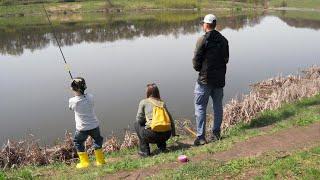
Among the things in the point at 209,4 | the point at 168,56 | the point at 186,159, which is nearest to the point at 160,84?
the point at 168,56

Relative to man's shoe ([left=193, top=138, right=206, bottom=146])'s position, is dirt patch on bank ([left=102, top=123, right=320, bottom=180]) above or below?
above

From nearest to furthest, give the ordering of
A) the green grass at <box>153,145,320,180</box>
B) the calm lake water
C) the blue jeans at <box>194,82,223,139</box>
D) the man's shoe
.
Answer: the green grass at <box>153,145,320,180</box>, the blue jeans at <box>194,82,223,139</box>, the man's shoe, the calm lake water

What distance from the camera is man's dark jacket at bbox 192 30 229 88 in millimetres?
9055

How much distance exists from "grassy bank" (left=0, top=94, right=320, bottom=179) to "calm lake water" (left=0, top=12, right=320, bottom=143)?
3458 millimetres

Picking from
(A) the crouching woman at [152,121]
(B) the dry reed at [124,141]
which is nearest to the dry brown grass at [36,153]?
(B) the dry reed at [124,141]

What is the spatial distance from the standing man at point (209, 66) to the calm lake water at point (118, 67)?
421 centimetres

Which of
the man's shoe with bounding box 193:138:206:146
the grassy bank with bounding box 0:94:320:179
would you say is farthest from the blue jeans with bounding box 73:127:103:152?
the man's shoe with bounding box 193:138:206:146

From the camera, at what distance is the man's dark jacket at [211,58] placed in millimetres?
9055

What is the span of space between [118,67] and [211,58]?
1404cm

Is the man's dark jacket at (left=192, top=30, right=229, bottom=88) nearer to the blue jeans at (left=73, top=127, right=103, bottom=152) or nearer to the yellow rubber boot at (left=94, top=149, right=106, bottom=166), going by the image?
the blue jeans at (left=73, top=127, right=103, bottom=152)

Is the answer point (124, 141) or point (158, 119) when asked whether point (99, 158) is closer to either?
point (158, 119)

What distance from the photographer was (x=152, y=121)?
910cm

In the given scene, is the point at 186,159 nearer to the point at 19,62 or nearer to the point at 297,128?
the point at 297,128

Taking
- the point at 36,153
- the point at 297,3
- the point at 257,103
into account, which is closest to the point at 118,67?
the point at 257,103
